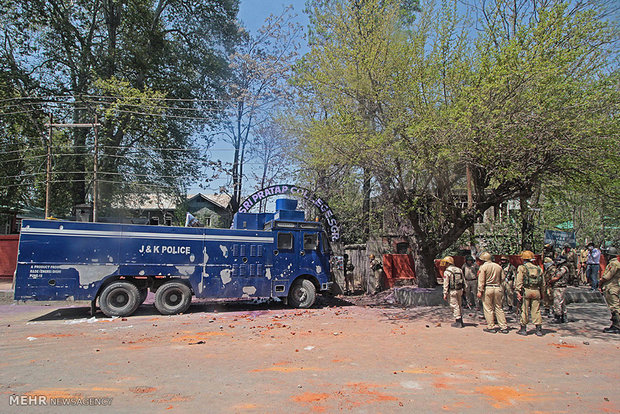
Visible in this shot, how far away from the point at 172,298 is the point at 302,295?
3.97 metres

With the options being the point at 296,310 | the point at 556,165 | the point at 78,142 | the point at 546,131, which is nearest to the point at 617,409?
the point at 546,131

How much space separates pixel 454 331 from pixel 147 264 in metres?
8.36

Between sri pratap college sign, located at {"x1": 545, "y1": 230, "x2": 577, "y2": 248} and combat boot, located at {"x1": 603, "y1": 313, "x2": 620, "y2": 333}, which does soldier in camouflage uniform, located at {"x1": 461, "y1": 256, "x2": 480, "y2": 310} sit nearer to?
combat boot, located at {"x1": 603, "y1": 313, "x2": 620, "y2": 333}

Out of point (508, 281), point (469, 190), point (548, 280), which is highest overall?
point (469, 190)

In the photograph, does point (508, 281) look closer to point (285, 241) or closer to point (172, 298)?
point (285, 241)

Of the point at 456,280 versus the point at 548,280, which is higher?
the point at 456,280

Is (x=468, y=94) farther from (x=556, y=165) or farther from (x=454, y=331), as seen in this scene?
(x=454, y=331)

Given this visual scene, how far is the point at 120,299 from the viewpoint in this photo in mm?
10891

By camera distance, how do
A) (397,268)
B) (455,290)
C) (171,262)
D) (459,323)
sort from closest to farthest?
(459,323) < (455,290) < (171,262) < (397,268)

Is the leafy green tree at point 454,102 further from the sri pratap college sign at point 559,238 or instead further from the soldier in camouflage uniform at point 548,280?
the sri pratap college sign at point 559,238

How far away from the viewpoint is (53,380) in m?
5.47

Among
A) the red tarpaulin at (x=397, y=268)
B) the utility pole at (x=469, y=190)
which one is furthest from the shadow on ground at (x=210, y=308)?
the utility pole at (x=469, y=190)

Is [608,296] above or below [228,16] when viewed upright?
below

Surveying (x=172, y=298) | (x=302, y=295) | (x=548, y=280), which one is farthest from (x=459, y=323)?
(x=172, y=298)
